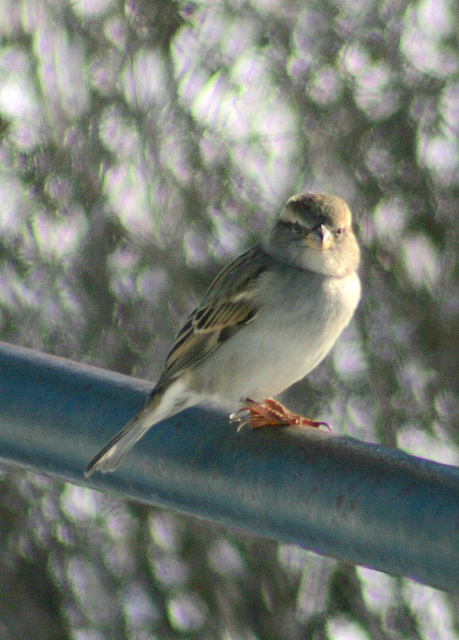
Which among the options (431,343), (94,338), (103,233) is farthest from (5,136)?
(431,343)

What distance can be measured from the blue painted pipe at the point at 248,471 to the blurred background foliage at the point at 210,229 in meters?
2.30

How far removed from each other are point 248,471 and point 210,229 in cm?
275

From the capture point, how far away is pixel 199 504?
6.80 feet

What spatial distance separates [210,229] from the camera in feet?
15.3

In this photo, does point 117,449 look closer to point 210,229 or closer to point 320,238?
point 320,238

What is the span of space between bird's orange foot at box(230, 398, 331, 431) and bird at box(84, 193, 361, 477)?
16 mm

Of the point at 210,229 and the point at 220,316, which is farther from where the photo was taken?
the point at 210,229

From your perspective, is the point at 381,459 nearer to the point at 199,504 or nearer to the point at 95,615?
the point at 199,504

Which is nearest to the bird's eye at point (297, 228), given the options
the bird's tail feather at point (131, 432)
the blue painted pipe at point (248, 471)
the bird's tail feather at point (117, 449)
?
the bird's tail feather at point (131, 432)

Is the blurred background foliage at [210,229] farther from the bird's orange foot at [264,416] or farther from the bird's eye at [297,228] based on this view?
the bird's orange foot at [264,416]

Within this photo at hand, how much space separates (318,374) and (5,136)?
74.6 inches

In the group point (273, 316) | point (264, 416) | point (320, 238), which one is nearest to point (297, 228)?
point (320, 238)

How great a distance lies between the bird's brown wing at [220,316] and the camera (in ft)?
10.6

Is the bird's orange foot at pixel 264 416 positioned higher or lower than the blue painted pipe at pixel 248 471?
lower
